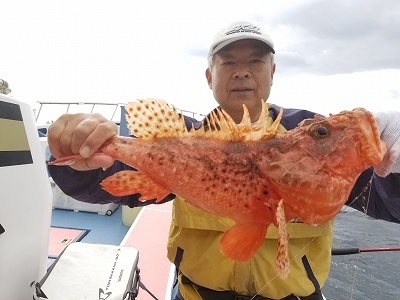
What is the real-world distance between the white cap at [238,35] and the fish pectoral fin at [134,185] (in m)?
1.89

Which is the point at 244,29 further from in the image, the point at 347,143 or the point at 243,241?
the point at 243,241

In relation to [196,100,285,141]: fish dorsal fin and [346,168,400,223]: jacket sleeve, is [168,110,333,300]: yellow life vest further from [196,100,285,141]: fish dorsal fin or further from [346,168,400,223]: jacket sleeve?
[196,100,285,141]: fish dorsal fin

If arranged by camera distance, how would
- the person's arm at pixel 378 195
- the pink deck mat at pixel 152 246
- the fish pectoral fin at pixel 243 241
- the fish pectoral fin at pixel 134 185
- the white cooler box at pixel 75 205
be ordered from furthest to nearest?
the white cooler box at pixel 75 205 → the pink deck mat at pixel 152 246 → the person's arm at pixel 378 195 → the fish pectoral fin at pixel 134 185 → the fish pectoral fin at pixel 243 241

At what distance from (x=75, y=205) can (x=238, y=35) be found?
676 centimetres

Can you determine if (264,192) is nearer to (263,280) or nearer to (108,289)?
(263,280)

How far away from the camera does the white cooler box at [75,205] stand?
26.1 ft

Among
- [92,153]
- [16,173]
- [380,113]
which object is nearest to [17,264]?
[16,173]

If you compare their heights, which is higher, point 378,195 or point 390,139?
point 390,139

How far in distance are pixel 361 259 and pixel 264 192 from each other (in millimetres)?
7955

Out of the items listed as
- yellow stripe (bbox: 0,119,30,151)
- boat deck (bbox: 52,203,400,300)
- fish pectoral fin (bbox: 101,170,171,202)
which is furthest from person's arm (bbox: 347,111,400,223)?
yellow stripe (bbox: 0,119,30,151)

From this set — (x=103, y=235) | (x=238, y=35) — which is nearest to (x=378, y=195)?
(x=238, y=35)

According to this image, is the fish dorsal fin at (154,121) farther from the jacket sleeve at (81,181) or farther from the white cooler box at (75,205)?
the white cooler box at (75,205)

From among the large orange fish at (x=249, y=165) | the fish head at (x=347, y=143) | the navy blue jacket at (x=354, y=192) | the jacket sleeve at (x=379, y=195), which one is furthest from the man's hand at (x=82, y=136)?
the jacket sleeve at (x=379, y=195)

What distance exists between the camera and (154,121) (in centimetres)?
175
